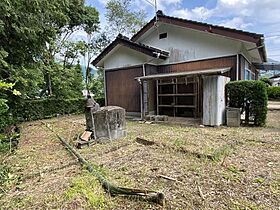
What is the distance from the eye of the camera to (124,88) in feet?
38.1

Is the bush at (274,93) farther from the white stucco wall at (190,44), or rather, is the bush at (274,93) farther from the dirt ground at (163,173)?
the dirt ground at (163,173)

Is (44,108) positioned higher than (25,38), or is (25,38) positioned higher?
(25,38)

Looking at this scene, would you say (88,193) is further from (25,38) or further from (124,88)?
(124,88)

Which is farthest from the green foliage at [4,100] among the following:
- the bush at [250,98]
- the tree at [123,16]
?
the tree at [123,16]

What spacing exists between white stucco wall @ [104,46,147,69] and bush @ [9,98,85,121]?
3.46m

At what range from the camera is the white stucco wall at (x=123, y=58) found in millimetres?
10745

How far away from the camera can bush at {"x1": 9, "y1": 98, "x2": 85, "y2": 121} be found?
10.8 meters

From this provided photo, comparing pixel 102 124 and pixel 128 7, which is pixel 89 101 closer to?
pixel 102 124

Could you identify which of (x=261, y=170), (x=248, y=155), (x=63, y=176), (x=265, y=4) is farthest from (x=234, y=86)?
(x=265, y=4)

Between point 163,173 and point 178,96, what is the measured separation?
7.58 metres

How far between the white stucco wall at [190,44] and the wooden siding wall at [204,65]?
210mm

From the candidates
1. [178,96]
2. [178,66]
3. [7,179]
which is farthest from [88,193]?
[178,66]

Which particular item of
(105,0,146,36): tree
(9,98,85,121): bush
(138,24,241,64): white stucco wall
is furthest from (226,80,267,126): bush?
(105,0,146,36): tree

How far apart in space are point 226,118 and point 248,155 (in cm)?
361
